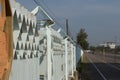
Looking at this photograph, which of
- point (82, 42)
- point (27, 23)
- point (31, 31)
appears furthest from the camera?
point (82, 42)

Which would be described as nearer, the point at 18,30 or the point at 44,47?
the point at 18,30

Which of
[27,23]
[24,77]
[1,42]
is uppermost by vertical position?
[27,23]

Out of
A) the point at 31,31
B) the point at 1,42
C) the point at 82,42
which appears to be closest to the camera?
the point at 1,42

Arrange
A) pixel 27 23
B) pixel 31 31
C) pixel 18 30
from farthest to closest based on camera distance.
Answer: pixel 31 31
pixel 27 23
pixel 18 30

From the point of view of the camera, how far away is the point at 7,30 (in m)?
2.84

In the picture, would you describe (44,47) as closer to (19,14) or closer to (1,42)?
(19,14)

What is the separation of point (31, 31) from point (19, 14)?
0.94m

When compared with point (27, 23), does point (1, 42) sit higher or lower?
lower

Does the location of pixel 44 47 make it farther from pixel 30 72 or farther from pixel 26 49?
pixel 26 49

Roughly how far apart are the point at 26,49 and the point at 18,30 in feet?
2.22

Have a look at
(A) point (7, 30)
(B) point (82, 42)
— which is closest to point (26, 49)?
(A) point (7, 30)

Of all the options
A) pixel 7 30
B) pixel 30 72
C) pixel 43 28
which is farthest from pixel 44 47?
pixel 7 30

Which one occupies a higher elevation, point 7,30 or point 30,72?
point 7,30

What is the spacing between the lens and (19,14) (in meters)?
3.71
